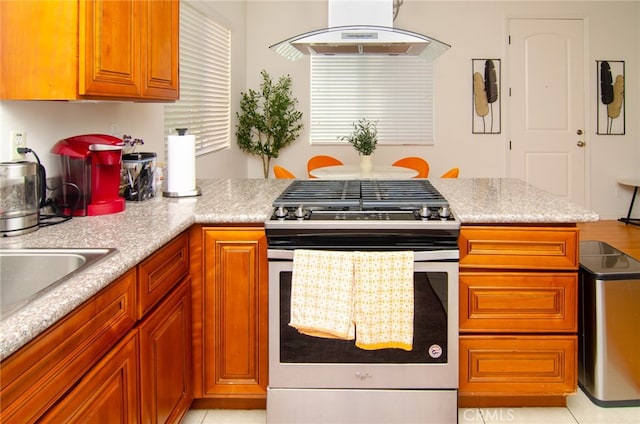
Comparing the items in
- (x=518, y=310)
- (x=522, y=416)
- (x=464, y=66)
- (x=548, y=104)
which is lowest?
(x=522, y=416)

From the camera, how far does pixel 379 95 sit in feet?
21.6

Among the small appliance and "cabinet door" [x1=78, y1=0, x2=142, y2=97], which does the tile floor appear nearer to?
the small appliance

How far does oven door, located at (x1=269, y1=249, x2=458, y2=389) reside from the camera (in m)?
2.18

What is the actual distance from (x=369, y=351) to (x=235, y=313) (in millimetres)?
534

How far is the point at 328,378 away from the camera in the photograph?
222 centimetres

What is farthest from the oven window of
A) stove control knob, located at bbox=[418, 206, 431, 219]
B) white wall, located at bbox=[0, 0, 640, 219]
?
white wall, located at bbox=[0, 0, 640, 219]

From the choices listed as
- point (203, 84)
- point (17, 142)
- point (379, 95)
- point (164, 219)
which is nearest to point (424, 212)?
point (164, 219)

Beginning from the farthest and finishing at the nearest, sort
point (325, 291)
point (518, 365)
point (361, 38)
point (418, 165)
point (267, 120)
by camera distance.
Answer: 1. point (267, 120)
2. point (418, 165)
3. point (361, 38)
4. point (518, 365)
5. point (325, 291)

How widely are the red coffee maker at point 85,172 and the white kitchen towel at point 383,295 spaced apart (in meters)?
0.98

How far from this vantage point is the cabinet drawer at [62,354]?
102 cm

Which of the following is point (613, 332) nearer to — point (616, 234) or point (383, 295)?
point (383, 295)

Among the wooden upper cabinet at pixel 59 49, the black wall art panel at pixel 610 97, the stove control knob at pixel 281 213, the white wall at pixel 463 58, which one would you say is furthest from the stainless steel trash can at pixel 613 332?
the black wall art panel at pixel 610 97

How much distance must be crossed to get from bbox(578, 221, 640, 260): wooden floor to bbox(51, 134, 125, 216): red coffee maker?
4640 millimetres

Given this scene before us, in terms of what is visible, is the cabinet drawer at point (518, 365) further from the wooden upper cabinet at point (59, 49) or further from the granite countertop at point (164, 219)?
the wooden upper cabinet at point (59, 49)
